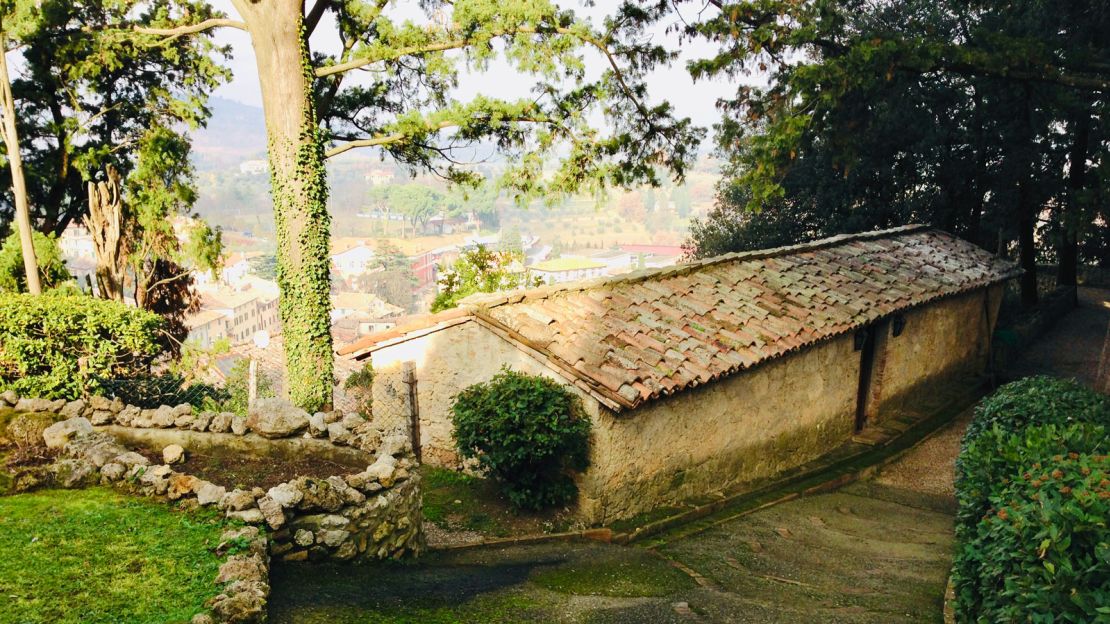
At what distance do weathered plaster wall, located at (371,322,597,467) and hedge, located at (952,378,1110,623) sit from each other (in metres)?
4.45

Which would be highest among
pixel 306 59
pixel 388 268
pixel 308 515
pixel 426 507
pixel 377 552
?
pixel 306 59

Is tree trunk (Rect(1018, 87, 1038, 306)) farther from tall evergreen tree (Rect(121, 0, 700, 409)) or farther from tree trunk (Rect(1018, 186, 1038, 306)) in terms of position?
tall evergreen tree (Rect(121, 0, 700, 409))

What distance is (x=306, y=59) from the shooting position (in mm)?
14328

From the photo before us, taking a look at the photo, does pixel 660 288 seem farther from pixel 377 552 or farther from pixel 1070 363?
pixel 1070 363

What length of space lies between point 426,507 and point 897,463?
8143 mm

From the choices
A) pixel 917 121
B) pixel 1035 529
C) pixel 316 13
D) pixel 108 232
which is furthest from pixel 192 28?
pixel 917 121

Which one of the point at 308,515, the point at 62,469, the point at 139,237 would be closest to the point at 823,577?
the point at 308,515

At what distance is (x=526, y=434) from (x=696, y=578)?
226cm

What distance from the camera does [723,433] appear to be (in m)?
9.95

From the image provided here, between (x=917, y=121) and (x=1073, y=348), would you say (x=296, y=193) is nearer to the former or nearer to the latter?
(x=917, y=121)

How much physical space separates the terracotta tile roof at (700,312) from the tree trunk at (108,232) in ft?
34.3

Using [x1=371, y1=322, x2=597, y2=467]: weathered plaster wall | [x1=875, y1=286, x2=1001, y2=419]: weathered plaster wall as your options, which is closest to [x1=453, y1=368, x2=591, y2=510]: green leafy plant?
[x1=371, y1=322, x2=597, y2=467]: weathered plaster wall

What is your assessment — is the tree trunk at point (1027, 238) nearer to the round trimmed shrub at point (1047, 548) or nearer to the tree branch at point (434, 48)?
the tree branch at point (434, 48)

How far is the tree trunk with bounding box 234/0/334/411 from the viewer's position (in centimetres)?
1405
